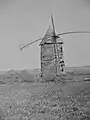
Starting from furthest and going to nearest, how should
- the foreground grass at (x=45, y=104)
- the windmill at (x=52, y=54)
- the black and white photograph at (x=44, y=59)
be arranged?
1. the windmill at (x=52, y=54)
2. the black and white photograph at (x=44, y=59)
3. the foreground grass at (x=45, y=104)

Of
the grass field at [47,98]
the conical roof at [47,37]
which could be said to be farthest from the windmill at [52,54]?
the grass field at [47,98]

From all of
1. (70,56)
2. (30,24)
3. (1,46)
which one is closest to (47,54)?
(70,56)

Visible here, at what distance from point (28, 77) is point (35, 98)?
327 millimetres

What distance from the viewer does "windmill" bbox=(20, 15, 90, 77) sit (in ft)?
7.09

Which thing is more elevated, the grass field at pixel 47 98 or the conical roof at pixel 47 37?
the conical roof at pixel 47 37

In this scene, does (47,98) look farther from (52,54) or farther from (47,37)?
(47,37)

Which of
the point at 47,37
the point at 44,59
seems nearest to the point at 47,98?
the point at 44,59

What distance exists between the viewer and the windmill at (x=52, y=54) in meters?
2.16

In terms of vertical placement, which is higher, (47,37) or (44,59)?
(47,37)

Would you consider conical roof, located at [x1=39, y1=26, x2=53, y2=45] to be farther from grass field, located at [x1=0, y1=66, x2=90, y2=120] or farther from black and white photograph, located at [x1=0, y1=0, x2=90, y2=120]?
grass field, located at [x1=0, y1=66, x2=90, y2=120]

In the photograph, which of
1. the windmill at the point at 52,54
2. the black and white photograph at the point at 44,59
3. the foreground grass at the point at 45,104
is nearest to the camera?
the foreground grass at the point at 45,104

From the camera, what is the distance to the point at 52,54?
2359 millimetres

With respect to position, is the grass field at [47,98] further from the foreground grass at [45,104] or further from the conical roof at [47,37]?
the conical roof at [47,37]

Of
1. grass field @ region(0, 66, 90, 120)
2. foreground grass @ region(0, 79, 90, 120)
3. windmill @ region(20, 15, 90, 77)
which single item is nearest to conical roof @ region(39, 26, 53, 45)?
windmill @ region(20, 15, 90, 77)
